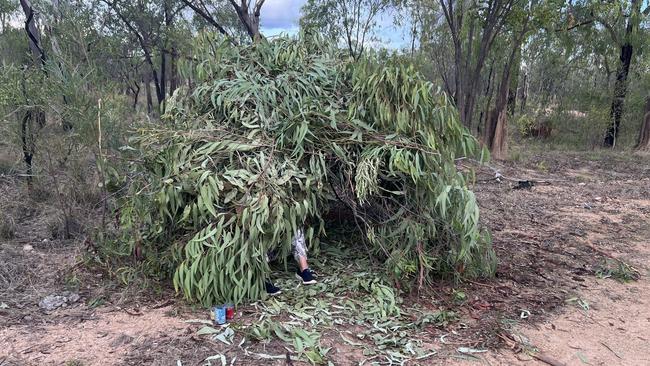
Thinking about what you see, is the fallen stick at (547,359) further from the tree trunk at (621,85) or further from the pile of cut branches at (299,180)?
the tree trunk at (621,85)

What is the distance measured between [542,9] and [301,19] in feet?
26.1

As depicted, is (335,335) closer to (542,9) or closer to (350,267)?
(350,267)

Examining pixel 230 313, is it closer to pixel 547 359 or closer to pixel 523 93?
pixel 547 359

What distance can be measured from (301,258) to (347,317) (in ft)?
2.14

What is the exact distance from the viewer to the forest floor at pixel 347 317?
2.96 meters

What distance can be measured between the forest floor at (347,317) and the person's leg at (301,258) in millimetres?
91

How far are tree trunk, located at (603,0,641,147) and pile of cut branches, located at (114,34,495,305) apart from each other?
42.3 ft

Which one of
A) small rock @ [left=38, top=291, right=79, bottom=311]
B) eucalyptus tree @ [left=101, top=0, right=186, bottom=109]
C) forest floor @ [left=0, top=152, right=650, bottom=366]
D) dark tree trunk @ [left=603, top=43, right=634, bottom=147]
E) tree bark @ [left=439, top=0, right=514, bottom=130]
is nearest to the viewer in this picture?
forest floor @ [left=0, top=152, right=650, bottom=366]

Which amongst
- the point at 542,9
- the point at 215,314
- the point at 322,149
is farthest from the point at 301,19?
the point at 215,314

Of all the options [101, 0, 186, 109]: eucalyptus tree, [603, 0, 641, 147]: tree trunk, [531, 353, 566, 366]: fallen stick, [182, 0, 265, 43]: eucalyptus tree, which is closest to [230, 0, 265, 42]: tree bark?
[182, 0, 265, 43]: eucalyptus tree

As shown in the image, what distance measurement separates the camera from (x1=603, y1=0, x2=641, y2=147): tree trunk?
14.1 meters

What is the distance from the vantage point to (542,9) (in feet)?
33.5

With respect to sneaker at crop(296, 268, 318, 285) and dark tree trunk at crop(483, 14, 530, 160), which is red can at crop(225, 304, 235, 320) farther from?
dark tree trunk at crop(483, 14, 530, 160)

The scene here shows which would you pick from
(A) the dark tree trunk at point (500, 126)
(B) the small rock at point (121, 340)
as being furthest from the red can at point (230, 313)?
(A) the dark tree trunk at point (500, 126)
